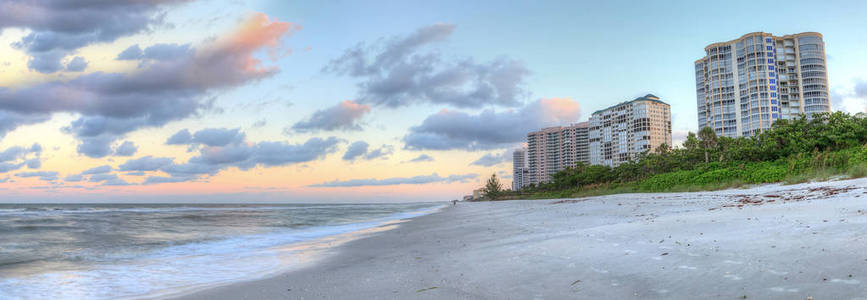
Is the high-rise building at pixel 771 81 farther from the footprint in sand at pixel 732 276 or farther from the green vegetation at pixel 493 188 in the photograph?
the footprint in sand at pixel 732 276

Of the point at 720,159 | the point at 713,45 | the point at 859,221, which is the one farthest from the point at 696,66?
the point at 859,221

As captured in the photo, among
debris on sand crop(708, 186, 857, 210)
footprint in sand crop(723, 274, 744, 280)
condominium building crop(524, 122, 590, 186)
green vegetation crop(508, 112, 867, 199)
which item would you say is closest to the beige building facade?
condominium building crop(524, 122, 590, 186)

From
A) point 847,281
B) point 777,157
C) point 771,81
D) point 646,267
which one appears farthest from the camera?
point 771,81

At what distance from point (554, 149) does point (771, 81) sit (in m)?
90.0

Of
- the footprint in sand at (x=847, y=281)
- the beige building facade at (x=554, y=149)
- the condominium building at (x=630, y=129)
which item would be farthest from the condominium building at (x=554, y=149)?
the footprint in sand at (x=847, y=281)

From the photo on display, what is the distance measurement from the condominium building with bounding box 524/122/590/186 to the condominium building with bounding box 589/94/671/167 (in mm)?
9016

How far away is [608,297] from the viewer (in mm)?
3801

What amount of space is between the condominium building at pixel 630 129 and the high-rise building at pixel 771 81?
1497 inches

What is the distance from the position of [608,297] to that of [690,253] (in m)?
1.79

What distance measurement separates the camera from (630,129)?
143 m

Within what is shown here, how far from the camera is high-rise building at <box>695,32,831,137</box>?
301ft

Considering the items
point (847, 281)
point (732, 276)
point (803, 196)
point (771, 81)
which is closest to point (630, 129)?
point (771, 81)

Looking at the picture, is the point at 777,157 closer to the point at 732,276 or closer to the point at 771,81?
the point at 732,276

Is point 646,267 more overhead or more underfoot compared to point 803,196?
more underfoot
